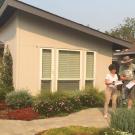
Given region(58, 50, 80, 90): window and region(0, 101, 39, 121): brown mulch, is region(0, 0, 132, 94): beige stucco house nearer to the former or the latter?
region(58, 50, 80, 90): window

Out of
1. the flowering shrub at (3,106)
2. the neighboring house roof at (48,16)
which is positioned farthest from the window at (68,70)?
the flowering shrub at (3,106)

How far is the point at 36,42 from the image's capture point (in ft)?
53.2

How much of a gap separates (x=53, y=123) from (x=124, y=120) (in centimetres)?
364

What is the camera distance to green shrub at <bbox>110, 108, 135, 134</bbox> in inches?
341

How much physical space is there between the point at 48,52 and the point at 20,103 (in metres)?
2.78

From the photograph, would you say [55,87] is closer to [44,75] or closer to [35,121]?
[44,75]

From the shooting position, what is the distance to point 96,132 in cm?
917

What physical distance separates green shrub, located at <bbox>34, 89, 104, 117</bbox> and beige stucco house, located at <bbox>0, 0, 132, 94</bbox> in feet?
4.16

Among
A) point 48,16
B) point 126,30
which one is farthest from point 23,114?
point 126,30

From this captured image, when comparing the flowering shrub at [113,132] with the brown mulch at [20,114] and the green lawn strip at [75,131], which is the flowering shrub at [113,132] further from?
the brown mulch at [20,114]

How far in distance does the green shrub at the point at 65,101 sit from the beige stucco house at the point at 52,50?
1.27 metres

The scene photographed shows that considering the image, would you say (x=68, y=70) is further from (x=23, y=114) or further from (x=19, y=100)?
(x=23, y=114)

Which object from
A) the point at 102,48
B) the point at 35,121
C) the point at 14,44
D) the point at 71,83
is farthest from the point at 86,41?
the point at 35,121

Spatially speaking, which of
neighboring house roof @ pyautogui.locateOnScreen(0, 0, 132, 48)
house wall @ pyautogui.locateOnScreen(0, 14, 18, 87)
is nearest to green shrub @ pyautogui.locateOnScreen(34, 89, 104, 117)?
house wall @ pyautogui.locateOnScreen(0, 14, 18, 87)
